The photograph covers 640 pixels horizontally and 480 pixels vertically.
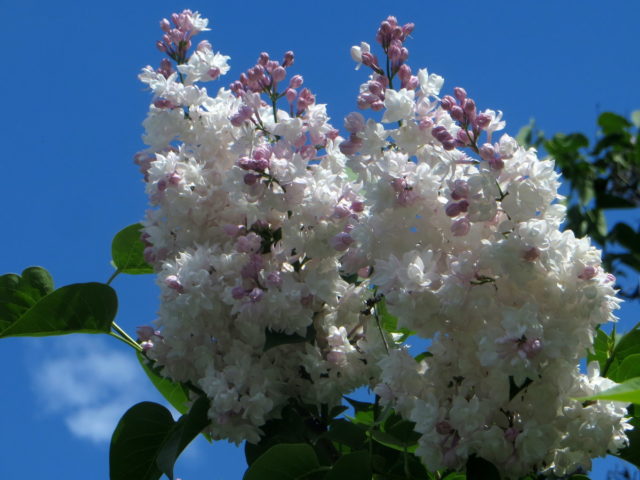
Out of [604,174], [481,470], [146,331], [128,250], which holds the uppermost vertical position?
[604,174]

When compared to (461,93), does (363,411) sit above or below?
below

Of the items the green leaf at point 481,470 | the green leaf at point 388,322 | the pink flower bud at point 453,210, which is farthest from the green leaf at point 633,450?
the pink flower bud at point 453,210

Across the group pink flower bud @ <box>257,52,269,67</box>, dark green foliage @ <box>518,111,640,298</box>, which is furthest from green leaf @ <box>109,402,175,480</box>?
dark green foliage @ <box>518,111,640,298</box>

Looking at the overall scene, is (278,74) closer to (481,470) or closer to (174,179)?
(174,179)

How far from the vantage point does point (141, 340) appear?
165 cm

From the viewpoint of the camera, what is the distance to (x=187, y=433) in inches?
60.9

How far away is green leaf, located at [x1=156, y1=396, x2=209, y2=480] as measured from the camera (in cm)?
153

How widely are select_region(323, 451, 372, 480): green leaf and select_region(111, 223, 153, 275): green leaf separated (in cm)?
81

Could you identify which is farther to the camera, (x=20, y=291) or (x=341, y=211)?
(x=20, y=291)

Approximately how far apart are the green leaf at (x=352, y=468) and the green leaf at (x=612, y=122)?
5239mm

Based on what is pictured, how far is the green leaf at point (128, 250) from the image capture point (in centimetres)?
199

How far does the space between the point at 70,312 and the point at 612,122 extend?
517 cm

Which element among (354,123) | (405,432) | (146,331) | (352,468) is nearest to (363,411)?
(405,432)

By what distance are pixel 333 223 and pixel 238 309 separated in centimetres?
21
